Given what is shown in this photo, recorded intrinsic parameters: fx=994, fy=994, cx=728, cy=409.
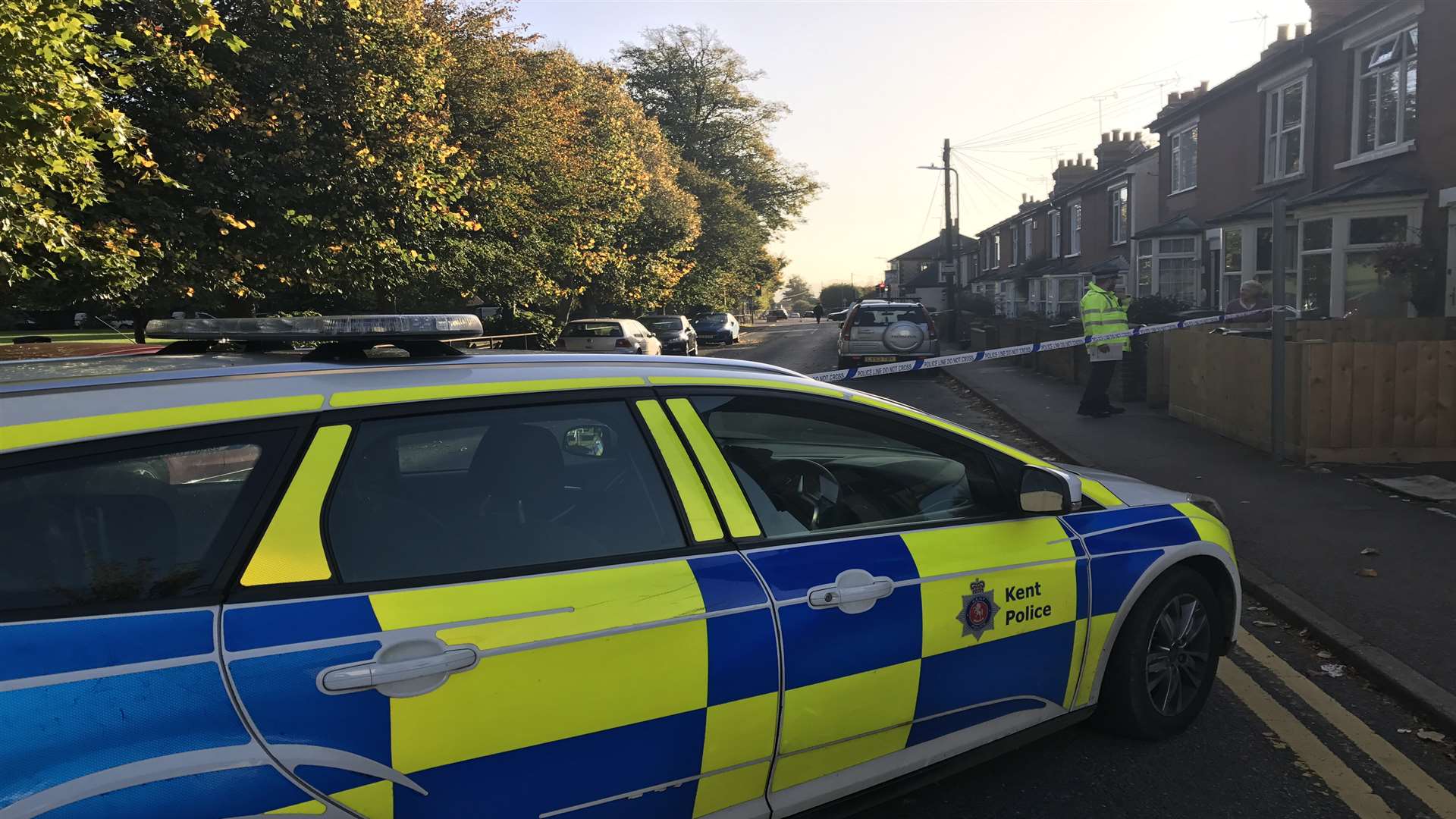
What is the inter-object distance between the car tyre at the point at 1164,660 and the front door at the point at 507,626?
5.34 feet

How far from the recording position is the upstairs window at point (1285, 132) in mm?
19047

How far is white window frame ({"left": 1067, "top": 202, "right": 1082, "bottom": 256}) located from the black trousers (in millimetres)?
25648

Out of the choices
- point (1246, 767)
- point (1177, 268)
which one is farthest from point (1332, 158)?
point (1246, 767)

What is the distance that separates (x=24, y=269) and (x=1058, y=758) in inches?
363

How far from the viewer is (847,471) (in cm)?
366

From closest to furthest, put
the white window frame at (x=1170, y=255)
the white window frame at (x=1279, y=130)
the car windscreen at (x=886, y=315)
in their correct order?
the white window frame at (x=1279, y=130) < the car windscreen at (x=886, y=315) < the white window frame at (x=1170, y=255)

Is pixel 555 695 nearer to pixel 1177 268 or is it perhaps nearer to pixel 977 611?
pixel 977 611

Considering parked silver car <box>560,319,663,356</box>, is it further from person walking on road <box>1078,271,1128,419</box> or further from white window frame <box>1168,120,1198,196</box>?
white window frame <box>1168,120,1198,196</box>

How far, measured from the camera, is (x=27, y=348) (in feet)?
16.1

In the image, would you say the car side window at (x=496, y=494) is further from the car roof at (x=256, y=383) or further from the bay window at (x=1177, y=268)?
the bay window at (x=1177, y=268)

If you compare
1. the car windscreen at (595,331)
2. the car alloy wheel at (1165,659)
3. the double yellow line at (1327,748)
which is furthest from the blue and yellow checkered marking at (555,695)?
the car windscreen at (595,331)

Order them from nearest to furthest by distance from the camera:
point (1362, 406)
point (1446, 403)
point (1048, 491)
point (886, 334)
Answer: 1. point (1048, 491)
2. point (1446, 403)
3. point (1362, 406)
4. point (886, 334)

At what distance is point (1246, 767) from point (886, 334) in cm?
1585

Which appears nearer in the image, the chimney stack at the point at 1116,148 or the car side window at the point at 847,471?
the car side window at the point at 847,471
